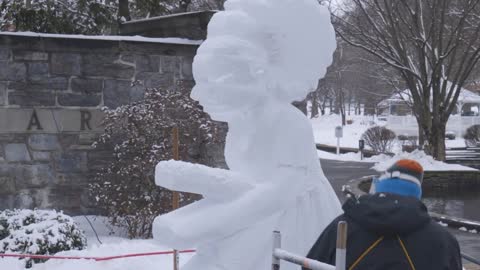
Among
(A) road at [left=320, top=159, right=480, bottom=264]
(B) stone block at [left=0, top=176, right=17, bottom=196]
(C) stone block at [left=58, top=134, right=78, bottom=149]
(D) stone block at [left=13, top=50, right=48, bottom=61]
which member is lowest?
(A) road at [left=320, top=159, right=480, bottom=264]

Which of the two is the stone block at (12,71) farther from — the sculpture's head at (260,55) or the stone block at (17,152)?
the sculpture's head at (260,55)

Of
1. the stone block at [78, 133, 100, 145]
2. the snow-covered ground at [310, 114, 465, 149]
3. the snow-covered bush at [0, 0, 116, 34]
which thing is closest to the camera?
the stone block at [78, 133, 100, 145]

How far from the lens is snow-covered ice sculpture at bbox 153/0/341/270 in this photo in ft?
11.4

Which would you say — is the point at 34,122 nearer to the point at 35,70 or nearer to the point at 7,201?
the point at 35,70

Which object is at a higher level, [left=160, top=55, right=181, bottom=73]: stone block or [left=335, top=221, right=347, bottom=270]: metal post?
[left=160, top=55, right=181, bottom=73]: stone block

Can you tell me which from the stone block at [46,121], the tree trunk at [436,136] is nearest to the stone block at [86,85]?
the stone block at [46,121]

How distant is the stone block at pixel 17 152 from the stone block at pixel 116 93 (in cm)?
116

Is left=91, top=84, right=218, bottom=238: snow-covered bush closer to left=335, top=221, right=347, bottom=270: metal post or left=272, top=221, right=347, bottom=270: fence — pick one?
left=272, top=221, right=347, bottom=270: fence

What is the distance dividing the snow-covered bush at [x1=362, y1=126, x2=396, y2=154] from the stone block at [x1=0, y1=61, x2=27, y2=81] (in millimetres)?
19074

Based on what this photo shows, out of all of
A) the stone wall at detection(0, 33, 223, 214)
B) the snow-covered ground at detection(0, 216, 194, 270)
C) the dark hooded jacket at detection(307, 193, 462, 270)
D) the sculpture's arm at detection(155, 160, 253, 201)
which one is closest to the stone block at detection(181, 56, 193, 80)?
the stone wall at detection(0, 33, 223, 214)

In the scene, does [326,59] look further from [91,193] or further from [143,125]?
[91,193]

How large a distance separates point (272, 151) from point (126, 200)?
4.16m

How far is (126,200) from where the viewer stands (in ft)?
24.7

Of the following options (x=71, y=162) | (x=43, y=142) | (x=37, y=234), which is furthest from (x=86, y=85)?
(x=37, y=234)
